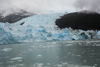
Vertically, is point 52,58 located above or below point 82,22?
below

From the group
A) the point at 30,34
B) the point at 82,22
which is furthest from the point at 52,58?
the point at 82,22

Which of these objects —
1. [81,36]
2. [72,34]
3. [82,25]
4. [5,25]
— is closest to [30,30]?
[5,25]

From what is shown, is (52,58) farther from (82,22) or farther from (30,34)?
(82,22)

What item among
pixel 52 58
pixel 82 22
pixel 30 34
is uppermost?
pixel 82 22

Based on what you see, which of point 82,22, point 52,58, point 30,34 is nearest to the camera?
point 52,58

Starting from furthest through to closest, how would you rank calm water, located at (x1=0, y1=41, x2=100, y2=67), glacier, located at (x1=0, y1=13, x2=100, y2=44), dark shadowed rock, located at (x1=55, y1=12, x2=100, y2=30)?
dark shadowed rock, located at (x1=55, y1=12, x2=100, y2=30)
glacier, located at (x1=0, y1=13, x2=100, y2=44)
calm water, located at (x1=0, y1=41, x2=100, y2=67)

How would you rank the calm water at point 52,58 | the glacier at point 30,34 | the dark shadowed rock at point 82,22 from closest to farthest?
the calm water at point 52,58 < the glacier at point 30,34 < the dark shadowed rock at point 82,22

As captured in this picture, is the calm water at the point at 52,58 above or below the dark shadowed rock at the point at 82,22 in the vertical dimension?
below

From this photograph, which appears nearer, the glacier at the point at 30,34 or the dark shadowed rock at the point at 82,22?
the glacier at the point at 30,34

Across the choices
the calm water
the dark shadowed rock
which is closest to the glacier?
the calm water

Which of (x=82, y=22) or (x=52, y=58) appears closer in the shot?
(x=52, y=58)

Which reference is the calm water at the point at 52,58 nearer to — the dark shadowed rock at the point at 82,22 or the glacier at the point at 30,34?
the glacier at the point at 30,34

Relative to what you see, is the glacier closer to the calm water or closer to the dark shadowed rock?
the calm water

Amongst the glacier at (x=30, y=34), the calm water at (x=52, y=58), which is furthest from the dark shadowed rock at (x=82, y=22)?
the calm water at (x=52, y=58)
